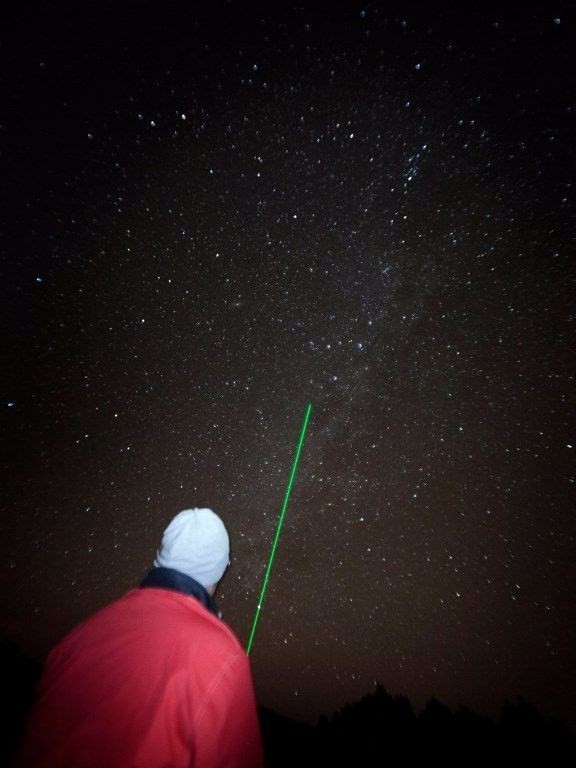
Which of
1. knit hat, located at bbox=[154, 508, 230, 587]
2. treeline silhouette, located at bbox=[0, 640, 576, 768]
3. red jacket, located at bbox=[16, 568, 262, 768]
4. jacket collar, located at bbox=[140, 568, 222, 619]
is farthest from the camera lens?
treeline silhouette, located at bbox=[0, 640, 576, 768]

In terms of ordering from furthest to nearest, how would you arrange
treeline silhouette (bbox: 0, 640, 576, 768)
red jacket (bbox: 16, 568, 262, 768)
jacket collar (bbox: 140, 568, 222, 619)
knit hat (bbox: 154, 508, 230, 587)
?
1. treeline silhouette (bbox: 0, 640, 576, 768)
2. knit hat (bbox: 154, 508, 230, 587)
3. jacket collar (bbox: 140, 568, 222, 619)
4. red jacket (bbox: 16, 568, 262, 768)

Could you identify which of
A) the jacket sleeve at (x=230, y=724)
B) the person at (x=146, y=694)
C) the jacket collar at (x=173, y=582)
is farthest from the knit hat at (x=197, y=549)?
the jacket sleeve at (x=230, y=724)

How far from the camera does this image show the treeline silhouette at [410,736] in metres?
29.0

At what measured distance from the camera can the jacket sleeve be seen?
1.11 m

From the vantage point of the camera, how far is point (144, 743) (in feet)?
3.36

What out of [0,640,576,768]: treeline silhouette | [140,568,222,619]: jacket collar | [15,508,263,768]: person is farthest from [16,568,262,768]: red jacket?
[0,640,576,768]: treeline silhouette

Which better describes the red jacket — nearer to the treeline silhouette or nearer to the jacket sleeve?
the jacket sleeve

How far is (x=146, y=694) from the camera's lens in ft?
3.56

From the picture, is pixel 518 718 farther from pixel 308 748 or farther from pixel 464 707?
pixel 308 748

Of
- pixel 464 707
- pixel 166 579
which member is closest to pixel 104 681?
pixel 166 579

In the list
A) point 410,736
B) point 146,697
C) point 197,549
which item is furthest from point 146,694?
point 410,736

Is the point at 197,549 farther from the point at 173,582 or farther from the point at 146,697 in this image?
the point at 146,697

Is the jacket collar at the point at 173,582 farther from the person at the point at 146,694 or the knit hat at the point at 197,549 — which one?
the knit hat at the point at 197,549

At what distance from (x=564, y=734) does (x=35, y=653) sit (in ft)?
228
